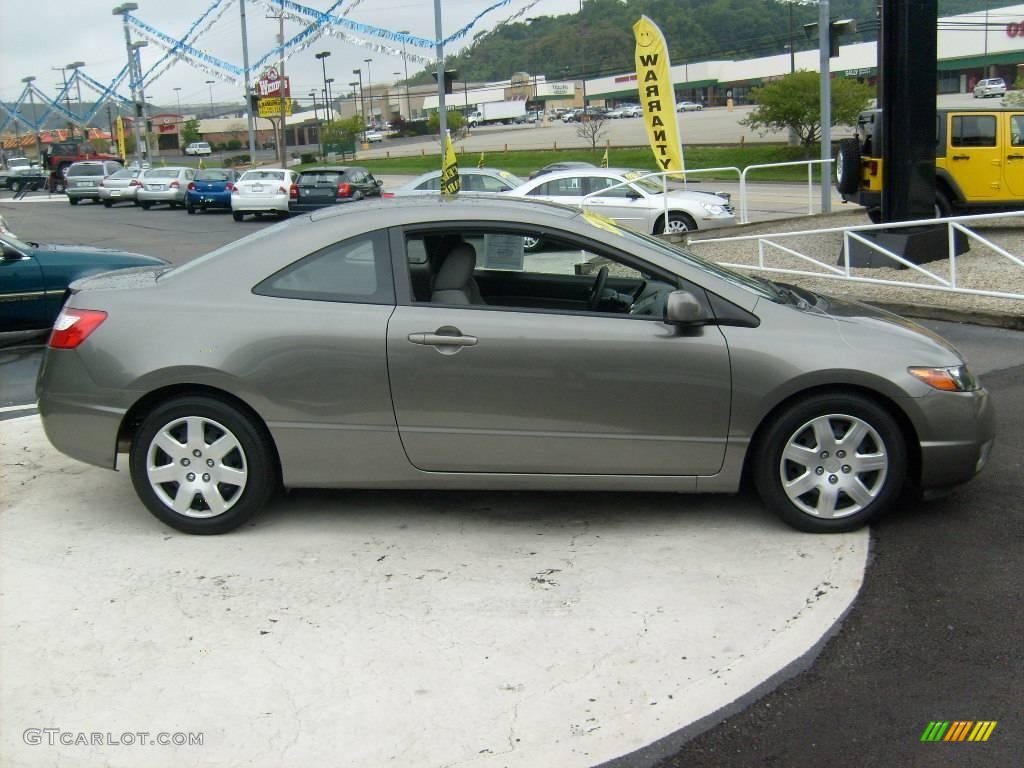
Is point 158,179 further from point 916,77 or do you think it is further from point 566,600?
point 566,600

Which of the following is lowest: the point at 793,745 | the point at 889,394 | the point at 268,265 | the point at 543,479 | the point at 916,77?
the point at 793,745

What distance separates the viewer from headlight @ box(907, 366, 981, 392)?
5086mm

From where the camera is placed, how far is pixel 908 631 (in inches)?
165

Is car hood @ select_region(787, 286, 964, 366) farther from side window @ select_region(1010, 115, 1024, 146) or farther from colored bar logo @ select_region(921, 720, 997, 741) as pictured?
side window @ select_region(1010, 115, 1024, 146)

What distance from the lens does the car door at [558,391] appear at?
5.04 metres

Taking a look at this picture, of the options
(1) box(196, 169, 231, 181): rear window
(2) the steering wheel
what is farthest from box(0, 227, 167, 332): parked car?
(1) box(196, 169, 231, 181): rear window

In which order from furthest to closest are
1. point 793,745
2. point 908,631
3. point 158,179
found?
point 158,179, point 908,631, point 793,745

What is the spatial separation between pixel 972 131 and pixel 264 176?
67.3 feet

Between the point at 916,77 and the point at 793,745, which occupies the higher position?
the point at 916,77

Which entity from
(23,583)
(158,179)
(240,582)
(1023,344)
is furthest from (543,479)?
(158,179)

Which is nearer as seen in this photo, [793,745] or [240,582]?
[793,745]

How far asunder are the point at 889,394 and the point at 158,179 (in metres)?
39.4

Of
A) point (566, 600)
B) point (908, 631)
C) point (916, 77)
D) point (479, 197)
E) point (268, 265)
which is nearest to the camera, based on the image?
point (908, 631)

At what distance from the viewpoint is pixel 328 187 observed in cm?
3086
